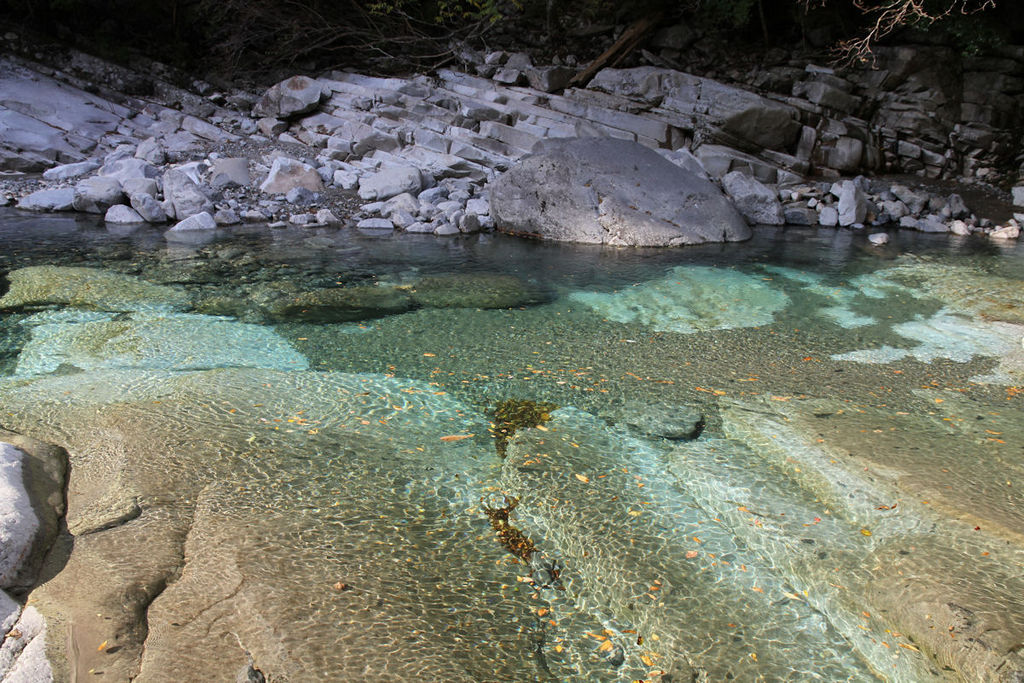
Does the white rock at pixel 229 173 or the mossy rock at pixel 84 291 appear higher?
the white rock at pixel 229 173

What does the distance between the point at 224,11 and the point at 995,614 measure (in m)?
18.0

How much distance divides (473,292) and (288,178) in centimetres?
600

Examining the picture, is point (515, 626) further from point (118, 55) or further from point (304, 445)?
point (118, 55)

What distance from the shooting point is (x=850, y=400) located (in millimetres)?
4168

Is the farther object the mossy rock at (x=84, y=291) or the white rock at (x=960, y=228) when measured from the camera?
the white rock at (x=960, y=228)

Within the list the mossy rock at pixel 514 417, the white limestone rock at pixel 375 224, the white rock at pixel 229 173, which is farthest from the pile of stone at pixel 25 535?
the white rock at pixel 229 173

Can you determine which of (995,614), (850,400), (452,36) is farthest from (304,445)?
(452,36)

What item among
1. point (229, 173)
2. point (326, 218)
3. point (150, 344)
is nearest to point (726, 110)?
point (326, 218)

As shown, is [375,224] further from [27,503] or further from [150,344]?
[27,503]

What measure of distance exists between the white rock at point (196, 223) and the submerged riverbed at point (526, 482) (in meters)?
2.99

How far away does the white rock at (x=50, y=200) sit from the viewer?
9.98 meters

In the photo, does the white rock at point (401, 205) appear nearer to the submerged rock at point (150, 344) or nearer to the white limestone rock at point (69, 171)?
the submerged rock at point (150, 344)

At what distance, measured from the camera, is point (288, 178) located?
11.1 meters

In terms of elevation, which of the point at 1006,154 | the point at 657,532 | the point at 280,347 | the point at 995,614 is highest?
the point at 1006,154
